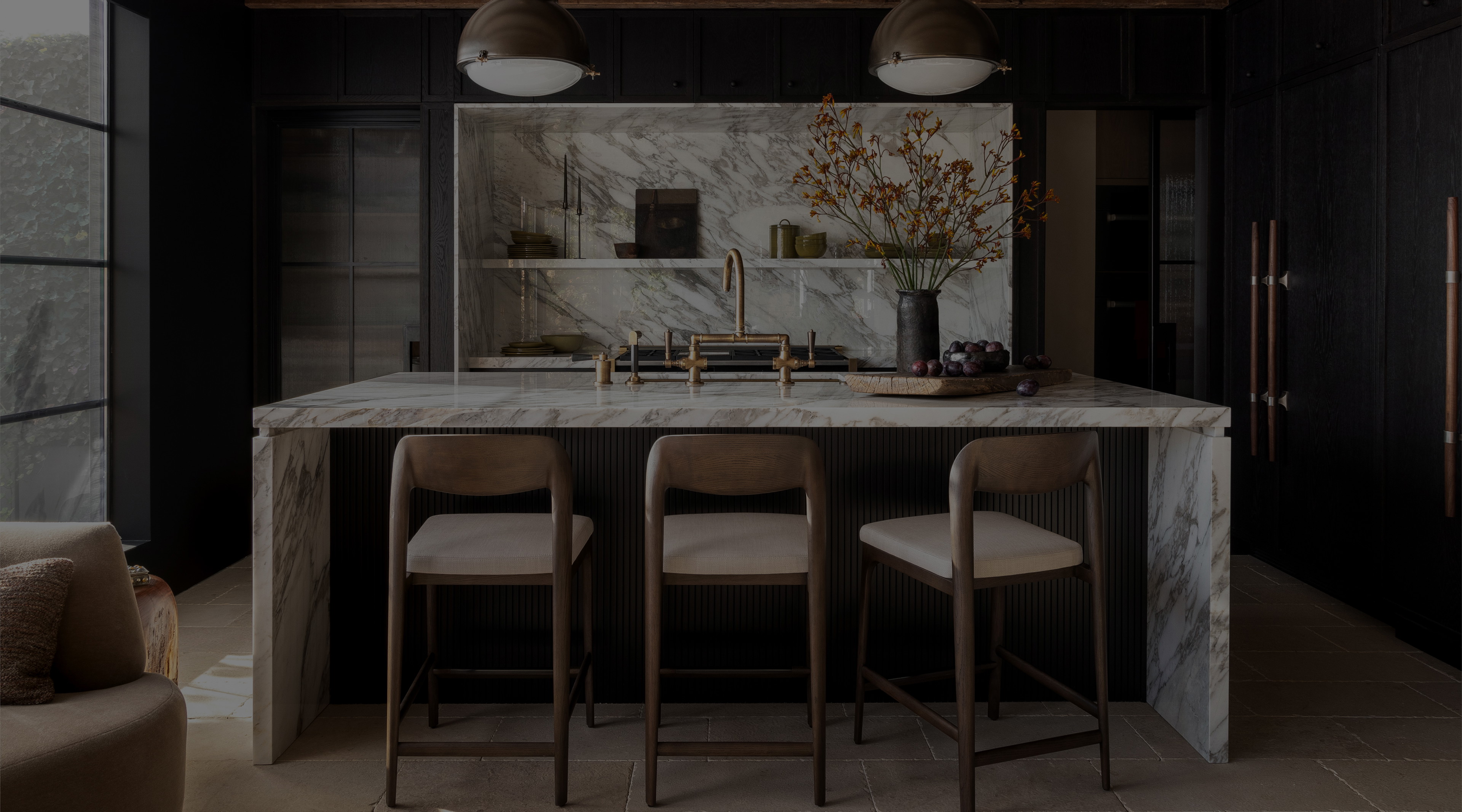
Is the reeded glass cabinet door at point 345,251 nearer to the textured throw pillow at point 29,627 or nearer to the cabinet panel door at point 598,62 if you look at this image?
the cabinet panel door at point 598,62

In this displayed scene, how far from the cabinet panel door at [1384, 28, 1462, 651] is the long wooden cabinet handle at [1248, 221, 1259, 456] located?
75cm

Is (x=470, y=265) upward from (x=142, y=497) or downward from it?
upward

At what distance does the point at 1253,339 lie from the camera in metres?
4.26

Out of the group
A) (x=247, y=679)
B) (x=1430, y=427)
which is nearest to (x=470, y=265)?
(x=247, y=679)

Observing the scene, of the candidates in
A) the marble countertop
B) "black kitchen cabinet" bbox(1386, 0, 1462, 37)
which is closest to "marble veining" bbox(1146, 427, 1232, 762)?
the marble countertop

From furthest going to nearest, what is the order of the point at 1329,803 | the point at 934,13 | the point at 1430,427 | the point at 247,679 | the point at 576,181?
1. the point at 576,181
2. the point at 1430,427
3. the point at 247,679
4. the point at 934,13
5. the point at 1329,803

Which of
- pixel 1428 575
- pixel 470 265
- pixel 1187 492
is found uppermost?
pixel 470 265

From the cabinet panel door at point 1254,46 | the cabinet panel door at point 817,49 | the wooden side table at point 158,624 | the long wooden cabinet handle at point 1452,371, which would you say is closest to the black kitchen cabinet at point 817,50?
the cabinet panel door at point 817,49

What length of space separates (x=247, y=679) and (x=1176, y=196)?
453cm

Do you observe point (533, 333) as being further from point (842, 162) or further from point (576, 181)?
point (842, 162)

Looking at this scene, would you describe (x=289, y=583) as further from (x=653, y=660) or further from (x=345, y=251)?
(x=345, y=251)

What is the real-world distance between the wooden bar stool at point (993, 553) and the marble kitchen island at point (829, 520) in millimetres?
254

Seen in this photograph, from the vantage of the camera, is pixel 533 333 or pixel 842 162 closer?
pixel 842 162

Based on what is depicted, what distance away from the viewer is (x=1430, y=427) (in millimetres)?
3305
